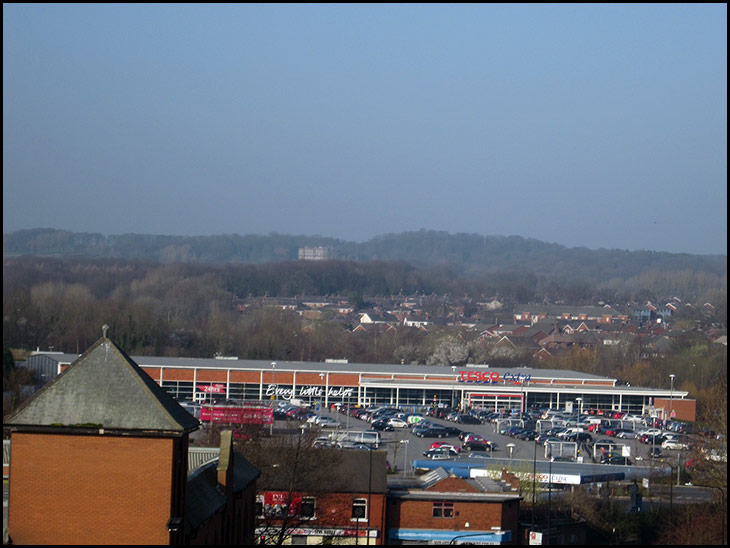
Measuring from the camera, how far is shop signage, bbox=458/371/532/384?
4097 cm

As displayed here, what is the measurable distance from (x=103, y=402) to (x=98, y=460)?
0.56m

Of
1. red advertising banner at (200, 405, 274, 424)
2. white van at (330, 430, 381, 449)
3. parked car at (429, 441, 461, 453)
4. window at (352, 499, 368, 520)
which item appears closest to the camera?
window at (352, 499, 368, 520)

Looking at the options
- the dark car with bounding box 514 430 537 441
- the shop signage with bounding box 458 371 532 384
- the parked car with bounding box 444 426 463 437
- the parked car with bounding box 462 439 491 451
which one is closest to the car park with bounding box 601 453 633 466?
the parked car with bounding box 462 439 491 451

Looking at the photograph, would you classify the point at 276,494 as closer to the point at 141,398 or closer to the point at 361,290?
the point at 141,398

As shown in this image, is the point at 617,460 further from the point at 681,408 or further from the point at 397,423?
the point at 681,408

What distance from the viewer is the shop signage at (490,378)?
41.0m

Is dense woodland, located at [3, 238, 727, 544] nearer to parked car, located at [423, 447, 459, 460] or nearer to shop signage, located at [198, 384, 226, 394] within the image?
parked car, located at [423, 447, 459, 460]

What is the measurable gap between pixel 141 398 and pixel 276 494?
8.31m

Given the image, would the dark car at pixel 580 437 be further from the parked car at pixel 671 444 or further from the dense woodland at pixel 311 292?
the dense woodland at pixel 311 292

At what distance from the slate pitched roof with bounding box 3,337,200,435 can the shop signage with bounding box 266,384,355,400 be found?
29.5 meters

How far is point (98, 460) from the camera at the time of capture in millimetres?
8938

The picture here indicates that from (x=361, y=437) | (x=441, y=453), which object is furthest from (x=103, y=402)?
(x=361, y=437)

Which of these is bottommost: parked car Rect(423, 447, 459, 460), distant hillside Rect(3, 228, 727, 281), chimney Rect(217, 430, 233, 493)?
parked car Rect(423, 447, 459, 460)

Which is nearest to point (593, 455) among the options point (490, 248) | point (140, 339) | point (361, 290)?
point (140, 339)
